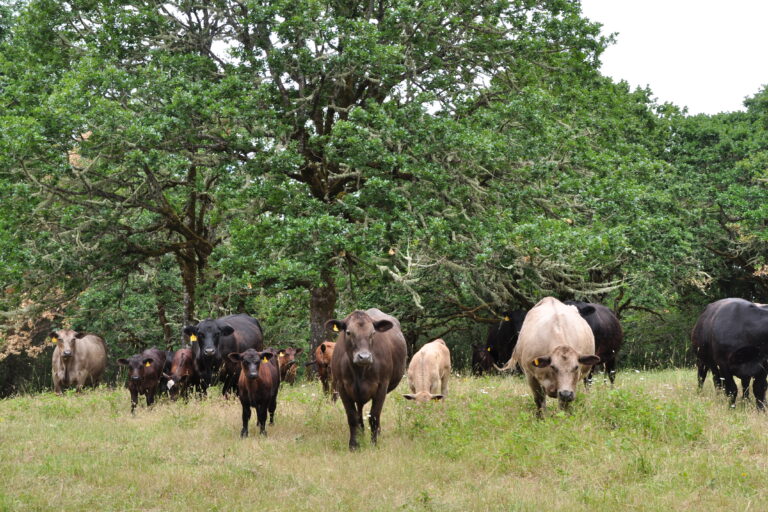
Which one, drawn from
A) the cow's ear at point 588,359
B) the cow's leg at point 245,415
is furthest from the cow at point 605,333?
the cow's leg at point 245,415

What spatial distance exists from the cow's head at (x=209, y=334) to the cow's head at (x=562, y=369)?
21.9ft

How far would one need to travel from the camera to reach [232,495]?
7.49 m

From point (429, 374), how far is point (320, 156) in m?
8.41

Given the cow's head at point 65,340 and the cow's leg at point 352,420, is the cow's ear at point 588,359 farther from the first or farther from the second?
the cow's head at point 65,340

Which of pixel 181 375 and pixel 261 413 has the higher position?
pixel 181 375

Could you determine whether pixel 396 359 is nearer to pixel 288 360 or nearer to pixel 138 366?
pixel 138 366

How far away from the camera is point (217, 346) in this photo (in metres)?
14.1

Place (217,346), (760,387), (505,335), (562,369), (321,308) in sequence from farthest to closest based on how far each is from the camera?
(505,335)
(321,308)
(217,346)
(760,387)
(562,369)

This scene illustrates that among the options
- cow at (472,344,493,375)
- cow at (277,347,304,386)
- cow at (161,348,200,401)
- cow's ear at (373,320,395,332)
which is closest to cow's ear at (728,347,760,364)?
cow's ear at (373,320,395,332)

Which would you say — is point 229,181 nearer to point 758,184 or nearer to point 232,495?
point 232,495

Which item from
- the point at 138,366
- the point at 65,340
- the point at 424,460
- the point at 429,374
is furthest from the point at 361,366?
the point at 65,340

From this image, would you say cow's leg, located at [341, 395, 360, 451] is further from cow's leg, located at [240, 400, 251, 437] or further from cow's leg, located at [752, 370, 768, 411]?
cow's leg, located at [752, 370, 768, 411]

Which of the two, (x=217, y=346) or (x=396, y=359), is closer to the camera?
(x=396, y=359)

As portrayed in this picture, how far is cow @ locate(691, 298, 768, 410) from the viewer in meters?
11.2
